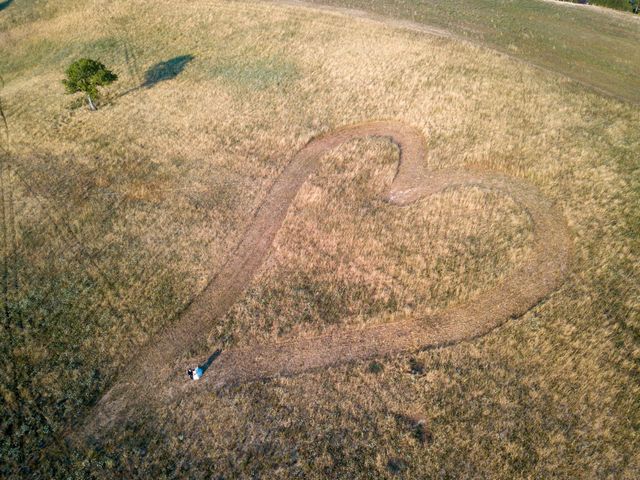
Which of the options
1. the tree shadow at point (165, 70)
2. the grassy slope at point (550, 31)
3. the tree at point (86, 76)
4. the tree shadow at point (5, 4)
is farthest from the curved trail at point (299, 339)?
the tree shadow at point (5, 4)

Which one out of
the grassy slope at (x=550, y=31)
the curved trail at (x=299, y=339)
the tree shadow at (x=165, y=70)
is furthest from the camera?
the tree shadow at (x=165, y=70)

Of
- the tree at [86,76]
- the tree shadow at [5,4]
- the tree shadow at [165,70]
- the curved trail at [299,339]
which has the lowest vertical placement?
the curved trail at [299,339]

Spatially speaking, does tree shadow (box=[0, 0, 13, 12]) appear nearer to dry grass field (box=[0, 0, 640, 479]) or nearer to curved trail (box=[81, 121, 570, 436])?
dry grass field (box=[0, 0, 640, 479])

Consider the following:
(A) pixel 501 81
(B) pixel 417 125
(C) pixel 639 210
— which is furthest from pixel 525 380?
(A) pixel 501 81

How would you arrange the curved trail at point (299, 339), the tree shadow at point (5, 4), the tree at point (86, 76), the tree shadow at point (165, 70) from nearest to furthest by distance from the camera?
the curved trail at point (299, 339), the tree at point (86, 76), the tree shadow at point (165, 70), the tree shadow at point (5, 4)

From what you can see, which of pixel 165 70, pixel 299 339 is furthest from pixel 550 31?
pixel 299 339

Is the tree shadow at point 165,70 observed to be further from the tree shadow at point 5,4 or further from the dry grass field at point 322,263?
the tree shadow at point 5,4

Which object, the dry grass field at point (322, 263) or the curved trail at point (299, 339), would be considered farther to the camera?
the curved trail at point (299, 339)

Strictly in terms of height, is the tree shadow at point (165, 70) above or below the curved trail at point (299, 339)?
above
